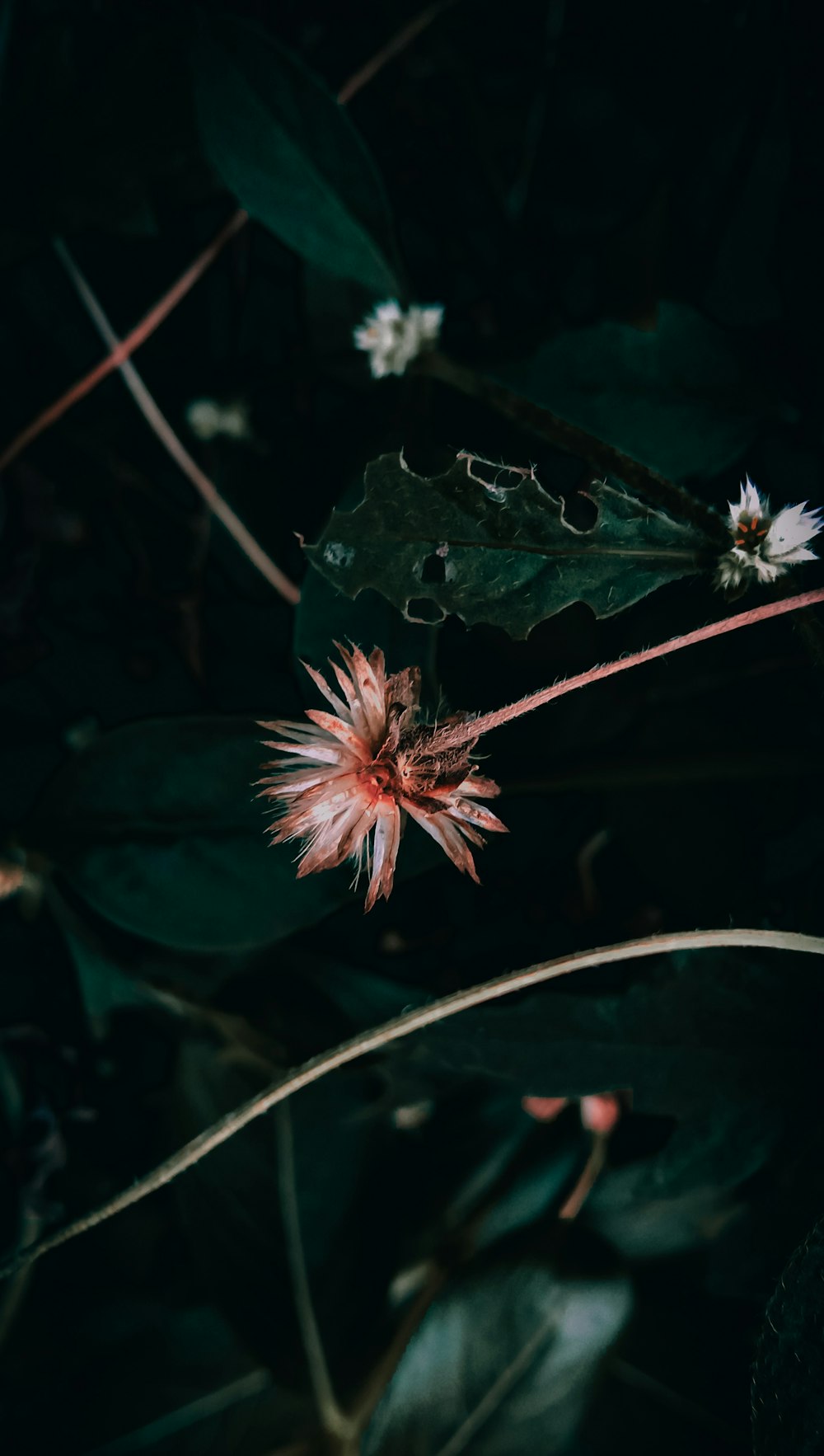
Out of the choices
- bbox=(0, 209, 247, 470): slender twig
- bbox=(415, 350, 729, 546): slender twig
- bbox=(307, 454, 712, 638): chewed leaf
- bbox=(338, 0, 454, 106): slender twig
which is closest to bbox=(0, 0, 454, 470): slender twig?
bbox=(0, 209, 247, 470): slender twig

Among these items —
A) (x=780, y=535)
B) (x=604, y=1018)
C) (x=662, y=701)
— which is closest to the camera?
(x=780, y=535)

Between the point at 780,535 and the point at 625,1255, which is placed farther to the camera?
the point at 625,1255

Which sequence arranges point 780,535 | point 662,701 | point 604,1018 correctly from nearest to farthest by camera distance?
point 780,535 < point 604,1018 < point 662,701

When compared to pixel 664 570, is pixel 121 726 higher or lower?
lower

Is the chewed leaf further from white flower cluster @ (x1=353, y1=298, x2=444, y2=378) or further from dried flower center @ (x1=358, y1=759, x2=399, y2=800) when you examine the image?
white flower cluster @ (x1=353, y1=298, x2=444, y2=378)

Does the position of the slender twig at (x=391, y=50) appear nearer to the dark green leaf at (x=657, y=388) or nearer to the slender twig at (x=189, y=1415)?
the dark green leaf at (x=657, y=388)

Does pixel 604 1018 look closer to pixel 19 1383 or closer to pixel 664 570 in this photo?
pixel 664 570

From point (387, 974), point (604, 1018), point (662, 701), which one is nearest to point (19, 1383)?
point (387, 974)

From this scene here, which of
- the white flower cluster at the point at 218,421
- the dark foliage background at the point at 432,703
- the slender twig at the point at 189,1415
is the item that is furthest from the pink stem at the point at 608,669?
the slender twig at the point at 189,1415
